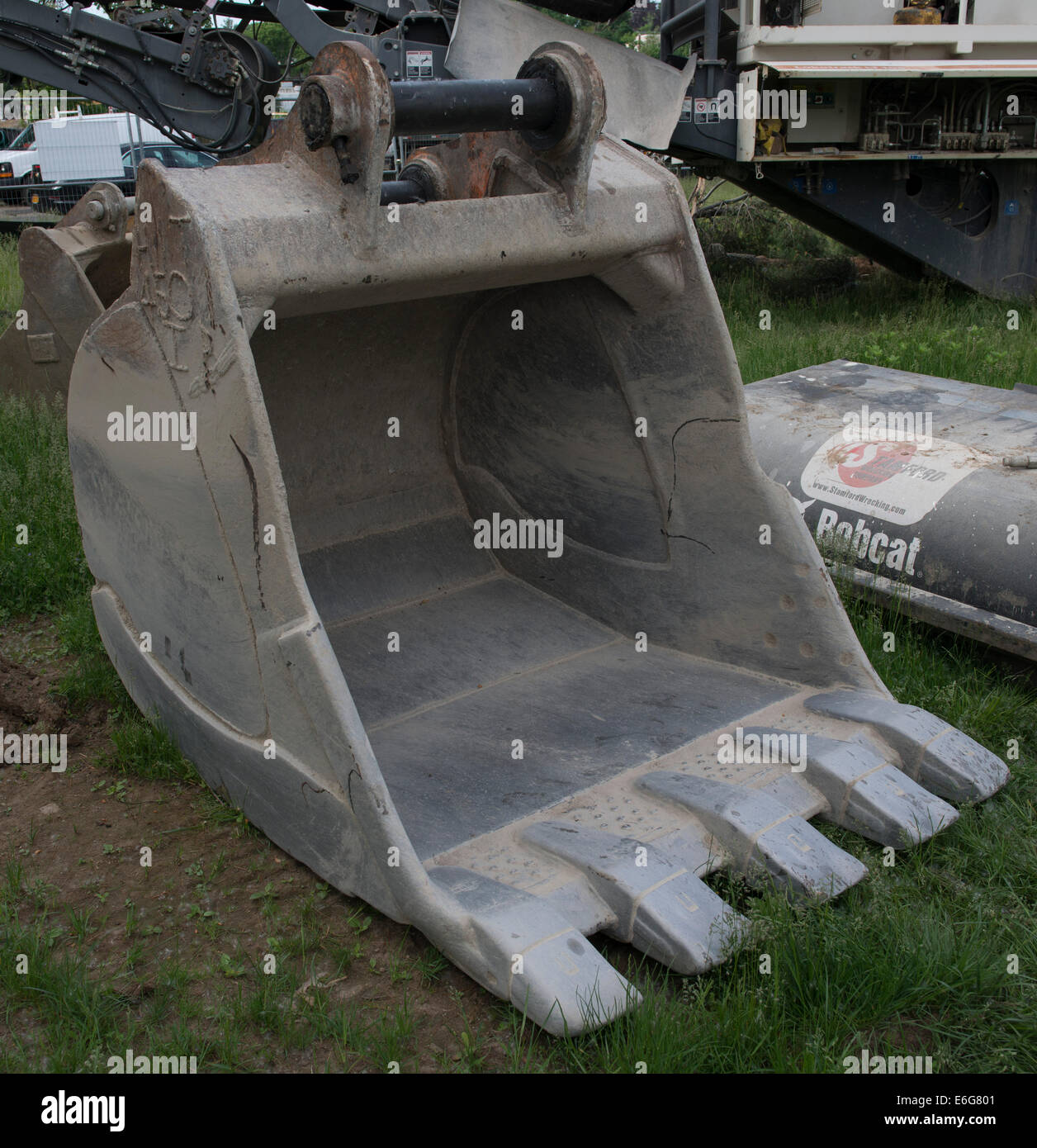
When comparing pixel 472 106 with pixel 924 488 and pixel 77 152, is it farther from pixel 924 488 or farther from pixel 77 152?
pixel 77 152

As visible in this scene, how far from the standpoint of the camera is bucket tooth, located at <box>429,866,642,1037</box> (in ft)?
6.11

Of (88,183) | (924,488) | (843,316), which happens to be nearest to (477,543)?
(924,488)

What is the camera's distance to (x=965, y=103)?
727 centimetres

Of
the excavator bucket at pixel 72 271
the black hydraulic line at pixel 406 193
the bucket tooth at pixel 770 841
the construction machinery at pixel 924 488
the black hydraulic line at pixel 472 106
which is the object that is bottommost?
the bucket tooth at pixel 770 841

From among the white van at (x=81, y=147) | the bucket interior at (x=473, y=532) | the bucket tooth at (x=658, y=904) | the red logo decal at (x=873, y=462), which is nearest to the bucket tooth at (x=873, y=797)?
the bucket interior at (x=473, y=532)

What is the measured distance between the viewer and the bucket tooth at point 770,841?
86.4 inches

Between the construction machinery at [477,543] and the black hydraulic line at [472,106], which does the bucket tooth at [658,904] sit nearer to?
the construction machinery at [477,543]

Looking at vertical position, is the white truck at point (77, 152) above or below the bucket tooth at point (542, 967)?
above

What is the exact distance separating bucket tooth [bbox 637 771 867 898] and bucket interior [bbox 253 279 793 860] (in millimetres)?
287

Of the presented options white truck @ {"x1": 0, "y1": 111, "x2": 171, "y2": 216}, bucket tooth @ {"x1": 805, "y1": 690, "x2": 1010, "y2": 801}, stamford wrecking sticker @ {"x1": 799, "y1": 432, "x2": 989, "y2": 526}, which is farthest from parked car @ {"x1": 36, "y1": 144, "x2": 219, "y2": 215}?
bucket tooth @ {"x1": 805, "y1": 690, "x2": 1010, "y2": 801}

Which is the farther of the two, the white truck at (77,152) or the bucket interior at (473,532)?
the white truck at (77,152)

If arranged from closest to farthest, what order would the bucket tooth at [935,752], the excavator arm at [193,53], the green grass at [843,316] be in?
1. the bucket tooth at [935,752]
2. the green grass at [843,316]
3. the excavator arm at [193,53]

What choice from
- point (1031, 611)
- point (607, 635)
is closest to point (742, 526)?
point (607, 635)

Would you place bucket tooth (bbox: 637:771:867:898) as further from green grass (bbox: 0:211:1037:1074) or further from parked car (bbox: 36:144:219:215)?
parked car (bbox: 36:144:219:215)
